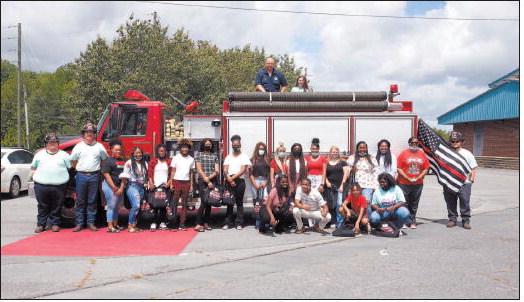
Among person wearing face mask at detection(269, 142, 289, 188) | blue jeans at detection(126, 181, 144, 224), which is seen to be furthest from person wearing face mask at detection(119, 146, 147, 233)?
person wearing face mask at detection(269, 142, 289, 188)

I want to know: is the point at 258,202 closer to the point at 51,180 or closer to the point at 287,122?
the point at 287,122

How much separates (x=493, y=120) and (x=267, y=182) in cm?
2880

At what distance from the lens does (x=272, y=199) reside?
8.75 meters

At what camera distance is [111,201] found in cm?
873

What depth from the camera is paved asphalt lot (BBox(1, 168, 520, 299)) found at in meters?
5.11

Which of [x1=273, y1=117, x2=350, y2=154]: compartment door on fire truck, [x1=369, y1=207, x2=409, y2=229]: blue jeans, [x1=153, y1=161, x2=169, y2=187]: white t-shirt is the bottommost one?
[x1=369, y1=207, x2=409, y2=229]: blue jeans

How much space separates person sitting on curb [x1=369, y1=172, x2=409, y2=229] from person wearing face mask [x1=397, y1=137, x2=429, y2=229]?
599 mm

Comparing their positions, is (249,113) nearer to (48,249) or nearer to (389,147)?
(389,147)

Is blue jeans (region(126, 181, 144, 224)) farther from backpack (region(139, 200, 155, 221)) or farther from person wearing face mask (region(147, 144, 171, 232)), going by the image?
person wearing face mask (region(147, 144, 171, 232))

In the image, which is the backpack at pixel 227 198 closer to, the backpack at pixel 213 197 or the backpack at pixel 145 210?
the backpack at pixel 213 197

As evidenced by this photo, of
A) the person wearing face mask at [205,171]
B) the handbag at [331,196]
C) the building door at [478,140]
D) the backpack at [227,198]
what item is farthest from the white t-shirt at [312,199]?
the building door at [478,140]

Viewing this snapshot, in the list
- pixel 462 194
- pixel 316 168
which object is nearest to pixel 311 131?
pixel 316 168

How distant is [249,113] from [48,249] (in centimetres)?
443

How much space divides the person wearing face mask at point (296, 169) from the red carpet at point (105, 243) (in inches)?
80.3
